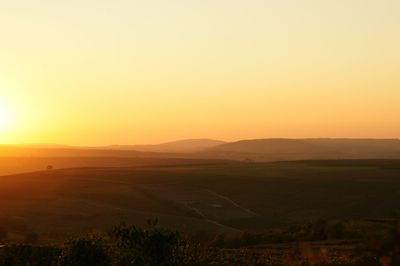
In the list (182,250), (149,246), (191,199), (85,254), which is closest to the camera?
(149,246)

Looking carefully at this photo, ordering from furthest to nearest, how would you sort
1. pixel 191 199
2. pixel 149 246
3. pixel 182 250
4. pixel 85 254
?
pixel 191 199
pixel 85 254
pixel 182 250
pixel 149 246

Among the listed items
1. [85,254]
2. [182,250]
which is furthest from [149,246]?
[85,254]

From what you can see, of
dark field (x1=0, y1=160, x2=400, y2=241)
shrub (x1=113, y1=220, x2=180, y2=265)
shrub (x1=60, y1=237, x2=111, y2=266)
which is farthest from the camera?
dark field (x1=0, y1=160, x2=400, y2=241)

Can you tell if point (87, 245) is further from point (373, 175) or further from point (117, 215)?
point (373, 175)

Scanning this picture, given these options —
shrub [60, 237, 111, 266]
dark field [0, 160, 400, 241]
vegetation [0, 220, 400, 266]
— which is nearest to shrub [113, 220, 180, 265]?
vegetation [0, 220, 400, 266]

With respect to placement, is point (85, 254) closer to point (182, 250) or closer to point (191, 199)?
point (182, 250)

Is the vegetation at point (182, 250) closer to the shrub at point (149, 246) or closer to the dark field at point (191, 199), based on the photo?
the shrub at point (149, 246)

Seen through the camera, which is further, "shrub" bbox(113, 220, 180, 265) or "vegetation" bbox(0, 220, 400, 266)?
"shrub" bbox(113, 220, 180, 265)

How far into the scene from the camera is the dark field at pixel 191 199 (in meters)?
77.6

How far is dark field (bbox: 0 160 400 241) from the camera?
254 feet

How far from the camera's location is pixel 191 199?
319 ft

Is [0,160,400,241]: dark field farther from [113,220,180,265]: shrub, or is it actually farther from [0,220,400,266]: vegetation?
[113,220,180,265]: shrub

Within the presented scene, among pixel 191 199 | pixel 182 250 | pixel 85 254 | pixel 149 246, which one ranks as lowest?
pixel 191 199

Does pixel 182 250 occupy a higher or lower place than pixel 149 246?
lower
